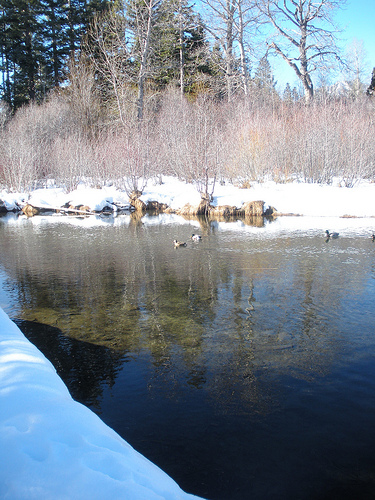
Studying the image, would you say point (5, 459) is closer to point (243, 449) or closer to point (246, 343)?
point (243, 449)

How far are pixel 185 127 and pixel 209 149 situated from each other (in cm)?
354

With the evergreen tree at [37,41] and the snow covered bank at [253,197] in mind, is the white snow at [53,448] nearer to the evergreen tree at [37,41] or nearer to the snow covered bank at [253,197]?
the snow covered bank at [253,197]

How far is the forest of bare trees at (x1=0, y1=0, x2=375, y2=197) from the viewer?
20.7 m

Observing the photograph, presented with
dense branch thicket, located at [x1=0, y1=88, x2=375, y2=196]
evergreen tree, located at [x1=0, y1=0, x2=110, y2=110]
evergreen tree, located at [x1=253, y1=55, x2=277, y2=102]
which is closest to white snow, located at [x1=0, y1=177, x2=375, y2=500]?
dense branch thicket, located at [x1=0, y1=88, x2=375, y2=196]

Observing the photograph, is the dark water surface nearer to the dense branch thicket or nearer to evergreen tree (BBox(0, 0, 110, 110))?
the dense branch thicket

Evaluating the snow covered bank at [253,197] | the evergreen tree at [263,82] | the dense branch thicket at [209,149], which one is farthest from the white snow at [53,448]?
the evergreen tree at [263,82]

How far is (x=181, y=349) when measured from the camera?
5051 millimetres

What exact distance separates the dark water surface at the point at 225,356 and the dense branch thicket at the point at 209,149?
1120cm

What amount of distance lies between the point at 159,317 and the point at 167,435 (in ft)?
8.87

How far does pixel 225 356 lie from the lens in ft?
15.9

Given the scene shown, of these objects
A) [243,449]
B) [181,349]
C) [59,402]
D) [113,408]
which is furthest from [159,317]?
[59,402]

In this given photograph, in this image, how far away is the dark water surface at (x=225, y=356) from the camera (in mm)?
3189

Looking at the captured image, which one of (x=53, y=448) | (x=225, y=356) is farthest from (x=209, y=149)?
(x=53, y=448)

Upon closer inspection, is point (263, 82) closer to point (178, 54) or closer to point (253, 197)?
point (178, 54)
